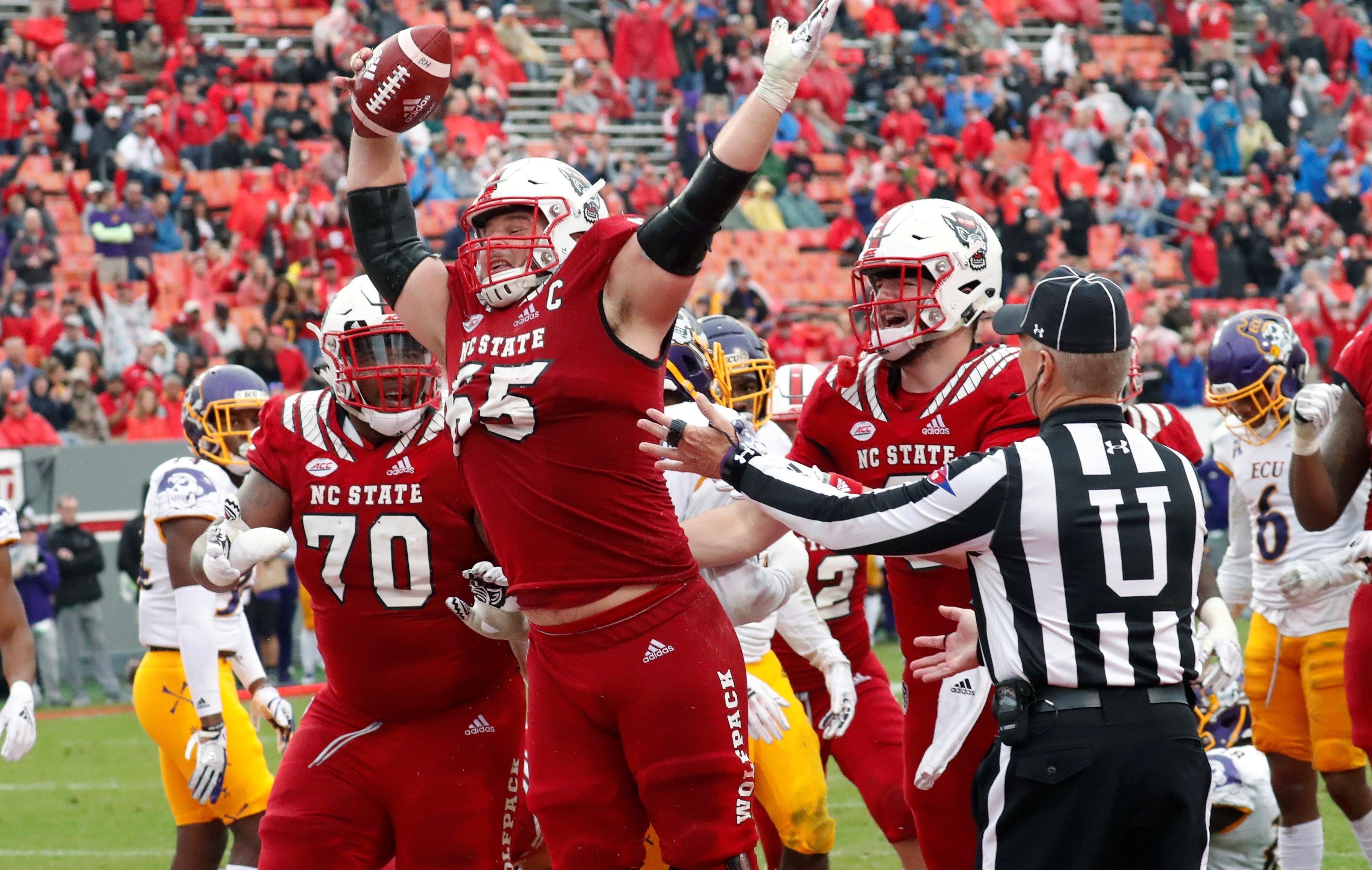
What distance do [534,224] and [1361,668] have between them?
2.94 metres

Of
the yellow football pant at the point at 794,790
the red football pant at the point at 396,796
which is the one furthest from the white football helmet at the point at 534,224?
the yellow football pant at the point at 794,790

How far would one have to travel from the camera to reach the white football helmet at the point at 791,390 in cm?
672

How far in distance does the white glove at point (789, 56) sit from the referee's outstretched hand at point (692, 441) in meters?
0.68

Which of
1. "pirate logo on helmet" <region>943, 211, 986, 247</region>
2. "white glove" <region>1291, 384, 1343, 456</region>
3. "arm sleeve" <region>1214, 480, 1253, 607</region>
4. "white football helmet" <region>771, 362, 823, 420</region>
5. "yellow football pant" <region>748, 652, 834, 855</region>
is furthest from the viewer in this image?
"arm sleeve" <region>1214, 480, 1253, 607</region>

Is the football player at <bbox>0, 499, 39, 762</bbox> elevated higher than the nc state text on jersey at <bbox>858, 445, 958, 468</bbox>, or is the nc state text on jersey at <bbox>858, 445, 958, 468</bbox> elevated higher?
the nc state text on jersey at <bbox>858, 445, 958, 468</bbox>

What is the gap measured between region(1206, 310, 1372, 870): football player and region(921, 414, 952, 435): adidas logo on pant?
6.64ft

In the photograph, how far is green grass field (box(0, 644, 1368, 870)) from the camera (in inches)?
297

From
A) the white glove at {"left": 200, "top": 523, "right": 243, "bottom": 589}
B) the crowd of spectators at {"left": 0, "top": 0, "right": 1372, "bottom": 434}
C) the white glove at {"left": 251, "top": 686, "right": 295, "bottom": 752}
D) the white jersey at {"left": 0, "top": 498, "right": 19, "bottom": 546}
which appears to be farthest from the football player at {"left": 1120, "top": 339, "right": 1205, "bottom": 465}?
the crowd of spectators at {"left": 0, "top": 0, "right": 1372, "bottom": 434}

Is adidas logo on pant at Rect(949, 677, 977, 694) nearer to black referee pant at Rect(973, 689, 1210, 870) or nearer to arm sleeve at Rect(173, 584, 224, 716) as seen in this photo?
black referee pant at Rect(973, 689, 1210, 870)

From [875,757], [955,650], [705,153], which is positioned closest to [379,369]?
[955,650]

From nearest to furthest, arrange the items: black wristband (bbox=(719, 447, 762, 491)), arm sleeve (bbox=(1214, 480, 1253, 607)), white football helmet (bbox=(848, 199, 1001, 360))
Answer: black wristband (bbox=(719, 447, 762, 491)) < white football helmet (bbox=(848, 199, 1001, 360)) < arm sleeve (bbox=(1214, 480, 1253, 607))

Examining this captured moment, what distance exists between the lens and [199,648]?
566 centimetres

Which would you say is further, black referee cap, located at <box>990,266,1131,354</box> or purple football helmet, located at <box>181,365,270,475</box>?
purple football helmet, located at <box>181,365,270,475</box>

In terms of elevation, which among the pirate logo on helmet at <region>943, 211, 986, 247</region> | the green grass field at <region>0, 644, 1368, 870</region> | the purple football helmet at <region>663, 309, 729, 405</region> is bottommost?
the green grass field at <region>0, 644, 1368, 870</region>
